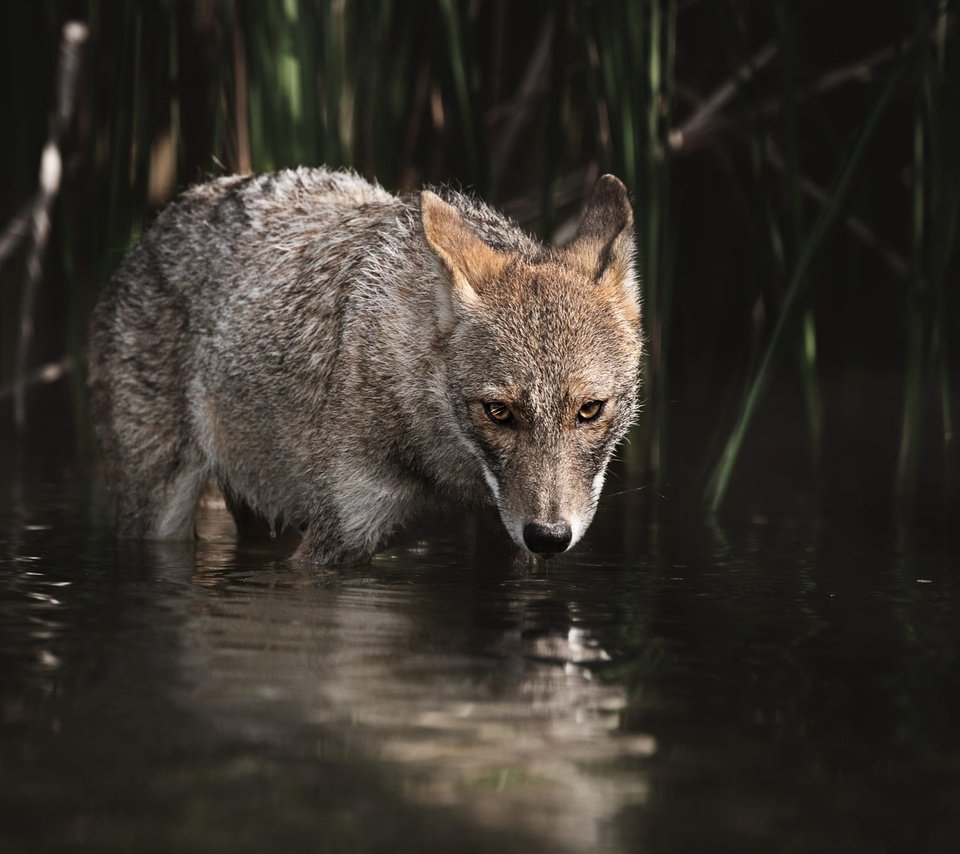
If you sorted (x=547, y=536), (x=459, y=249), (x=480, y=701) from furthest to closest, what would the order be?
(x=459, y=249) → (x=547, y=536) → (x=480, y=701)

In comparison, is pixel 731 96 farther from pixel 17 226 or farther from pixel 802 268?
pixel 17 226

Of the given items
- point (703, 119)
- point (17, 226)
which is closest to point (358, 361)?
point (17, 226)

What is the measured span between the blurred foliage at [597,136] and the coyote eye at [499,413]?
1.67m

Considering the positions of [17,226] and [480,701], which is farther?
[17,226]

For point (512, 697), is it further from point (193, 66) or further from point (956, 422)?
point (956, 422)

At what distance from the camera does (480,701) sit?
444 cm

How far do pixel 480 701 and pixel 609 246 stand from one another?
2.74 m

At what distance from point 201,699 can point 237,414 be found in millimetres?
3052

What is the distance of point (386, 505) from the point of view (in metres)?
6.63

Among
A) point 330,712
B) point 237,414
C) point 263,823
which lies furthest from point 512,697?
point 237,414

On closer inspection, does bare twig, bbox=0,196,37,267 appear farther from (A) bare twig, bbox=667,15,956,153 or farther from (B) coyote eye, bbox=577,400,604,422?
(B) coyote eye, bbox=577,400,604,422

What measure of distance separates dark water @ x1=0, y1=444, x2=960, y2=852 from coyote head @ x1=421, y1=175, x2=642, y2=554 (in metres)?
0.45

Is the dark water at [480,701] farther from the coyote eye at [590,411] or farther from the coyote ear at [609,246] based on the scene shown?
the coyote ear at [609,246]

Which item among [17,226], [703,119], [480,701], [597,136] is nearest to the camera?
[480,701]
